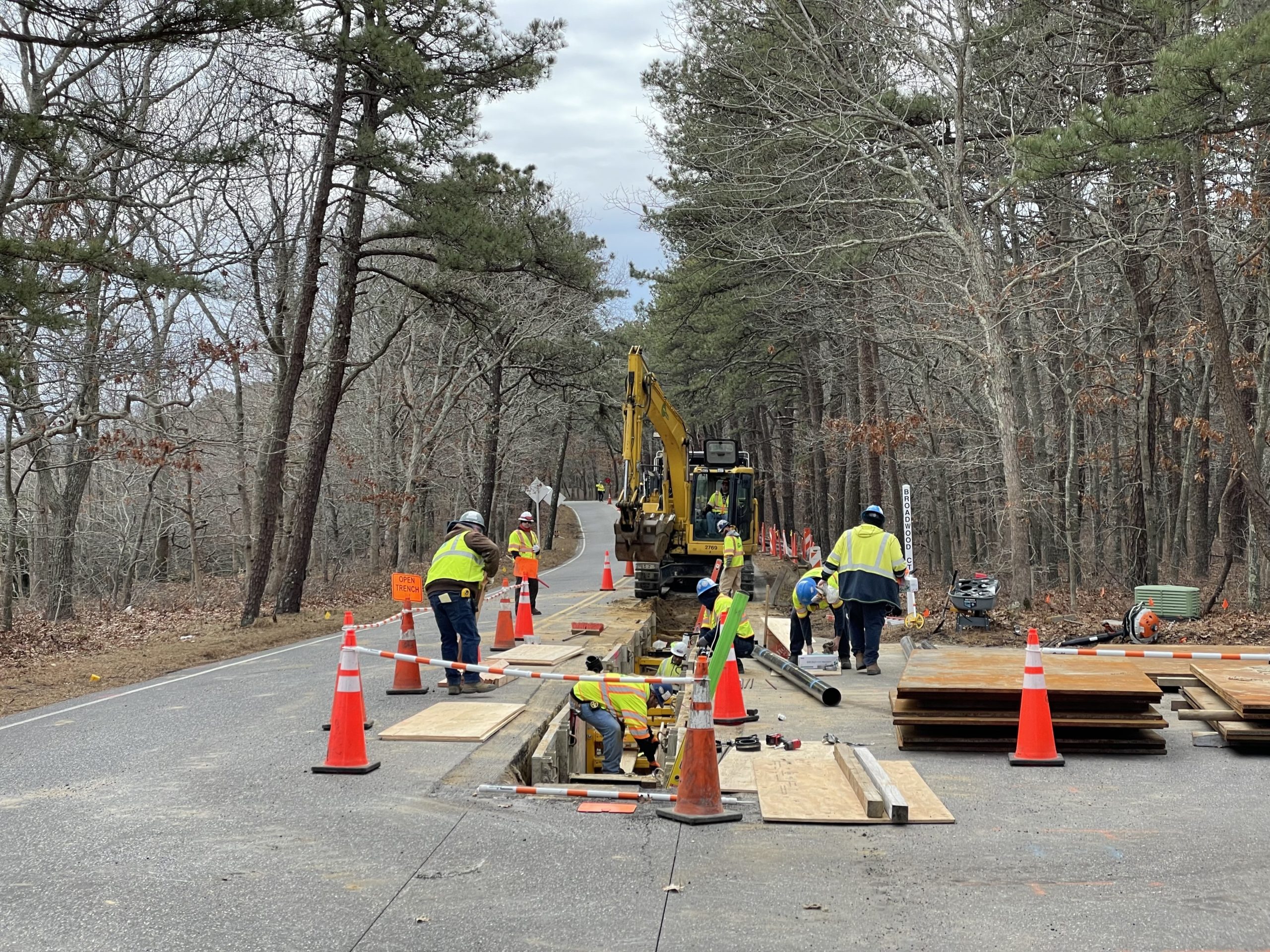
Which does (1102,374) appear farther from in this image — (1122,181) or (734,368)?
(734,368)

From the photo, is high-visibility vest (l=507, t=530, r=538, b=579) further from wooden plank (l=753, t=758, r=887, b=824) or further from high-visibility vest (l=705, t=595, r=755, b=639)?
wooden plank (l=753, t=758, r=887, b=824)

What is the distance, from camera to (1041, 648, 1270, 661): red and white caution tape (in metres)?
8.83

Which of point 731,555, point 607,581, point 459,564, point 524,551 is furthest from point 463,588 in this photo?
point 607,581

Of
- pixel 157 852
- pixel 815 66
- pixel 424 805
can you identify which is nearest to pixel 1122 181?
pixel 815 66

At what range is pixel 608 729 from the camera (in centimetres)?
1043

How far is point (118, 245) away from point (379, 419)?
22.4 metres

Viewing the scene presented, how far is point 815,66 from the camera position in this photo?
20188 millimetres

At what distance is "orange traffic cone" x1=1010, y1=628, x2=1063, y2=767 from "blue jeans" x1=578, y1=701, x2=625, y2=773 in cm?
393

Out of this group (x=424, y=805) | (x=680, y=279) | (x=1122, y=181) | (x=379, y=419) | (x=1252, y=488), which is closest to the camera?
(x=424, y=805)

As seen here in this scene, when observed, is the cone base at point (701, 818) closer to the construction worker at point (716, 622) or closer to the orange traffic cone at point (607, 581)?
the construction worker at point (716, 622)

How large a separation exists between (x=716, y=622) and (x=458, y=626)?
268cm

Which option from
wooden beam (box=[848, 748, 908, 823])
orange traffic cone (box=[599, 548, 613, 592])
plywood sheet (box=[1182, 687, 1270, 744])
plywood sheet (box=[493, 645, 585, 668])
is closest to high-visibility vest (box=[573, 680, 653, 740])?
plywood sheet (box=[493, 645, 585, 668])

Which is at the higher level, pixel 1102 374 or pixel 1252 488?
pixel 1102 374

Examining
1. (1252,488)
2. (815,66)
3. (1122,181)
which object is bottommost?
(1252,488)
